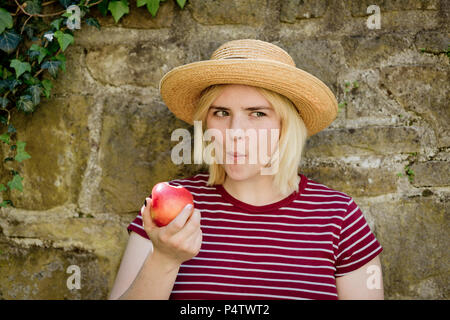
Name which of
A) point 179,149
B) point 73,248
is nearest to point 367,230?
point 179,149

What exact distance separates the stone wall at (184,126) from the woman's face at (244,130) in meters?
0.45

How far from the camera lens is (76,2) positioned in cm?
194

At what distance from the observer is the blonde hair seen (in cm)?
169

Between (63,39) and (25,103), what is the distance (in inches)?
15.0

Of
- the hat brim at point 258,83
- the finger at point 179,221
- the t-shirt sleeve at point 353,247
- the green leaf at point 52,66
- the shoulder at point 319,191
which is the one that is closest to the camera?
the finger at point 179,221

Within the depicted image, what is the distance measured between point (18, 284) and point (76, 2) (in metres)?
1.53

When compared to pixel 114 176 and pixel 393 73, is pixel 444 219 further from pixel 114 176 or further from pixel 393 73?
pixel 114 176

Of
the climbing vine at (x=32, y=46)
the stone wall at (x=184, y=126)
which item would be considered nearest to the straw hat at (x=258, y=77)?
the stone wall at (x=184, y=126)

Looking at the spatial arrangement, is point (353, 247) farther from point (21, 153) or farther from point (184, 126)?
point (21, 153)

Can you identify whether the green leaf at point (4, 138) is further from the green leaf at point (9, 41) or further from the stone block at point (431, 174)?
the stone block at point (431, 174)

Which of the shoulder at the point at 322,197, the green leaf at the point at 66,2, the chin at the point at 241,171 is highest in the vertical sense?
the green leaf at the point at 66,2

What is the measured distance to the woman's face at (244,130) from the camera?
5.33 ft

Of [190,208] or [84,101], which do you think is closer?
[190,208]

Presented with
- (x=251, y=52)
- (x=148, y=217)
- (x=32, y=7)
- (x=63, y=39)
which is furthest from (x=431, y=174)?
(x=32, y=7)
